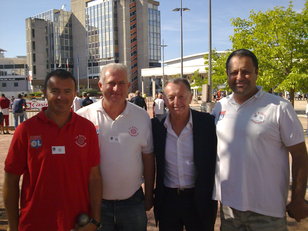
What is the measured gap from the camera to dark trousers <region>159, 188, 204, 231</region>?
290cm

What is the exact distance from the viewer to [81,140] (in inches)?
93.4

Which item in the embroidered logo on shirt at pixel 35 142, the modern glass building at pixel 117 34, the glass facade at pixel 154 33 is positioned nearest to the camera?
the embroidered logo on shirt at pixel 35 142

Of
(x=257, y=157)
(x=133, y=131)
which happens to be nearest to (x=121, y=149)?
(x=133, y=131)

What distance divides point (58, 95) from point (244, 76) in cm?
168

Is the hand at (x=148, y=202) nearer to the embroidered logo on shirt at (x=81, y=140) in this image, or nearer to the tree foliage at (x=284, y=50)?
the embroidered logo on shirt at (x=81, y=140)

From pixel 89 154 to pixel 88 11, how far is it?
327ft

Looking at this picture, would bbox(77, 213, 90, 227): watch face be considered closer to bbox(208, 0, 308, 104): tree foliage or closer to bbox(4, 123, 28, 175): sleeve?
bbox(4, 123, 28, 175): sleeve

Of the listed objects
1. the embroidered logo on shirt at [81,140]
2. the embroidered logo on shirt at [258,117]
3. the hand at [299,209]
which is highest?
the embroidered logo on shirt at [258,117]

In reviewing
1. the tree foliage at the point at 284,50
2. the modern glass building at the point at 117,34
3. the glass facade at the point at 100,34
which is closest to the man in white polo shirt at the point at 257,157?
the tree foliage at the point at 284,50

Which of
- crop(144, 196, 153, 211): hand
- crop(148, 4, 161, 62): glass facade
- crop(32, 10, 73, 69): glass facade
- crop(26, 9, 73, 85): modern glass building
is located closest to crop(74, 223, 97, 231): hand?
crop(144, 196, 153, 211): hand

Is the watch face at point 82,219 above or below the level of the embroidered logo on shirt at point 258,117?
below

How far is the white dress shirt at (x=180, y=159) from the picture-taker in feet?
9.50

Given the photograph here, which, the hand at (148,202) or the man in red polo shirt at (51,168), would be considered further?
the hand at (148,202)

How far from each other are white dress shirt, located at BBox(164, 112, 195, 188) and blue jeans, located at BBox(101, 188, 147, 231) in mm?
409
